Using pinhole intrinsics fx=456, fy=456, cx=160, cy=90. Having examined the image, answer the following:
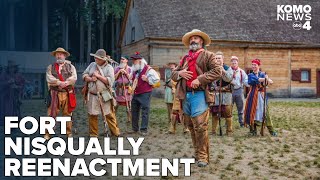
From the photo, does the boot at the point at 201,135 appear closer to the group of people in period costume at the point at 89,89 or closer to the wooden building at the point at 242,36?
the group of people in period costume at the point at 89,89

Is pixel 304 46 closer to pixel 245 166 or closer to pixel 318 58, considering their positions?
pixel 318 58

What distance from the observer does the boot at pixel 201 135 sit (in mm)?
6777

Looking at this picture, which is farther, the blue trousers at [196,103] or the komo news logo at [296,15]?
the komo news logo at [296,15]

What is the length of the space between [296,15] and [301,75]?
464cm

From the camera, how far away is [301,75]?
99.6 ft

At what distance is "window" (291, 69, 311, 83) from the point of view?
30156 millimetres

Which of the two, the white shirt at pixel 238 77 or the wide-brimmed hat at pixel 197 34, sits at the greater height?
the wide-brimmed hat at pixel 197 34

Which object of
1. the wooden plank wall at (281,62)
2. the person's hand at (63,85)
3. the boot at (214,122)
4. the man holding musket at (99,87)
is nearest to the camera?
the person's hand at (63,85)

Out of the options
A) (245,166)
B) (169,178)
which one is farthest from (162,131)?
(169,178)

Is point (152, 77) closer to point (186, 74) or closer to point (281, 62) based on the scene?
point (186, 74)

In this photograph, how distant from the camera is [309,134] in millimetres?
10773

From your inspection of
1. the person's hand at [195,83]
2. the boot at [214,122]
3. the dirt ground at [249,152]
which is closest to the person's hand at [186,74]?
the person's hand at [195,83]

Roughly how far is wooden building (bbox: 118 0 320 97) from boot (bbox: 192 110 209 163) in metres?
21.0

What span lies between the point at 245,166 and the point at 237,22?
80.8 feet
